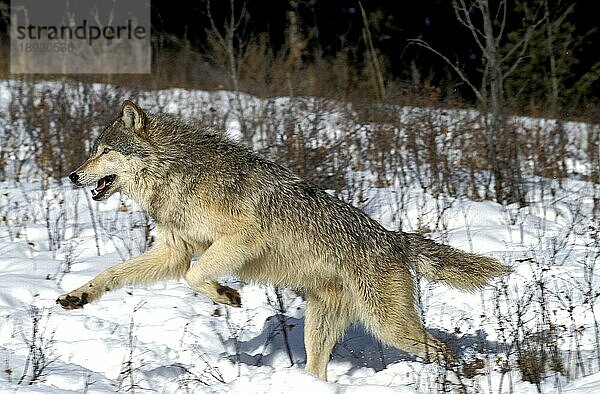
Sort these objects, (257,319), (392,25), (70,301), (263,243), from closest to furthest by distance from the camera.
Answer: (70,301)
(263,243)
(257,319)
(392,25)

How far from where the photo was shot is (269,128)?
1098cm

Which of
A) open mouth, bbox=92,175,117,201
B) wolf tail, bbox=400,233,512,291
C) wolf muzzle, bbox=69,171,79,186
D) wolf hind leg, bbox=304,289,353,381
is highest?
wolf muzzle, bbox=69,171,79,186

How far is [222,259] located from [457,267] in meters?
1.69

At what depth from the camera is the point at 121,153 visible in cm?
600

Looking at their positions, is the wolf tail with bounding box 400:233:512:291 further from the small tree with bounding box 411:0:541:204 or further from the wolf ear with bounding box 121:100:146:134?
the small tree with bounding box 411:0:541:204

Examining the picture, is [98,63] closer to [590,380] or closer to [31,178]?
[31,178]

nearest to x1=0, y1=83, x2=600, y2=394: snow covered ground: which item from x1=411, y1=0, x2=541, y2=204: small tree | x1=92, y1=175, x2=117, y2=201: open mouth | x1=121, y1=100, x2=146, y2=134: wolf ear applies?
x1=411, y1=0, x2=541, y2=204: small tree

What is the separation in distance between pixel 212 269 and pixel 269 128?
5606 millimetres

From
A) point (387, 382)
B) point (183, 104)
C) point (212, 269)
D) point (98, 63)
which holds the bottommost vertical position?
point (387, 382)

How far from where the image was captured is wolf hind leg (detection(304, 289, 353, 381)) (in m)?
5.95

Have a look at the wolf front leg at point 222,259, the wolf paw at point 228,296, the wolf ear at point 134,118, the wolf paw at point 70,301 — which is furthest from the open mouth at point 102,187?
the wolf paw at point 228,296

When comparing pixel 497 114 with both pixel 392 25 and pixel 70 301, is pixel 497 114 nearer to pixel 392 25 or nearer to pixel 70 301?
pixel 70 301

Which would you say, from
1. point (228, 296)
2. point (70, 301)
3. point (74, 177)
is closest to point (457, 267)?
point (228, 296)

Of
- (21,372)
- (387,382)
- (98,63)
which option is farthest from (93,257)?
(98,63)
